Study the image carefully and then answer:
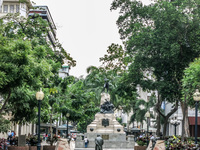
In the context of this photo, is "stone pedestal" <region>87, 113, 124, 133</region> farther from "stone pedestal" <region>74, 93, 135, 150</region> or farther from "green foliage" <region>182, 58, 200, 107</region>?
"green foliage" <region>182, 58, 200, 107</region>

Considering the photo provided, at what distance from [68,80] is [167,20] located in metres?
10.7

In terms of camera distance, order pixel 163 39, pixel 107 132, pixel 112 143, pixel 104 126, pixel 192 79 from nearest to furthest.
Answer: pixel 192 79 → pixel 163 39 → pixel 112 143 → pixel 107 132 → pixel 104 126

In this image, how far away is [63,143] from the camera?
886 inches

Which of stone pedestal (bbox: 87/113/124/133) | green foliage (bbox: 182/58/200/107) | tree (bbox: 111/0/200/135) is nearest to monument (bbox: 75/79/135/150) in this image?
stone pedestal (bbox: 87/113/124/133)

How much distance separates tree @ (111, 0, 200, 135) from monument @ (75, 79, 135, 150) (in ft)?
→ 21.1

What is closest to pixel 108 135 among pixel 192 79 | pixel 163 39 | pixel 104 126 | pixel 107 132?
pixel 107 132

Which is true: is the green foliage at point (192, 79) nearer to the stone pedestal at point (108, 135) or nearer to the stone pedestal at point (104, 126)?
the stone pedestal at point (108, 135)

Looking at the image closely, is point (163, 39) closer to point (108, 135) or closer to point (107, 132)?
point (108, 135)

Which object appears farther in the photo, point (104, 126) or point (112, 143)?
point (104, 126)

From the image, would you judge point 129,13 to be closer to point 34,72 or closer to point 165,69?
point 165,69

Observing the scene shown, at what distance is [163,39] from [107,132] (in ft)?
44.3

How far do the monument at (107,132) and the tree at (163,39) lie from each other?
6.43 m

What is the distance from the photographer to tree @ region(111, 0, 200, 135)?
36062mm

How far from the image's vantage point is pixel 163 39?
121 feet
